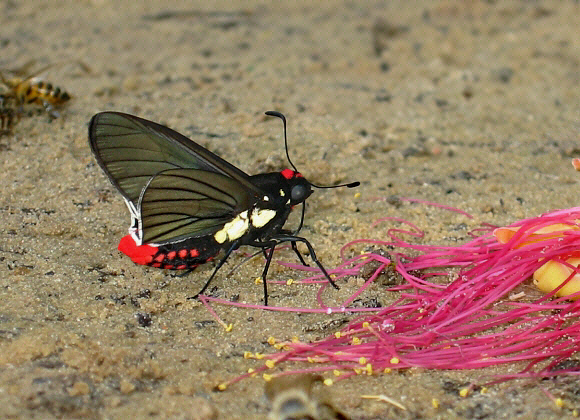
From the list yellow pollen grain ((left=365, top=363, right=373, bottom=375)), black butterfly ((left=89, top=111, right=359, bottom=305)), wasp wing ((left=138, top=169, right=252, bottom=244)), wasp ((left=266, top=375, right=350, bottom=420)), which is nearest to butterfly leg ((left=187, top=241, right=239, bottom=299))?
black butterfly ((left=89, top=111, right=359, bottom=305))

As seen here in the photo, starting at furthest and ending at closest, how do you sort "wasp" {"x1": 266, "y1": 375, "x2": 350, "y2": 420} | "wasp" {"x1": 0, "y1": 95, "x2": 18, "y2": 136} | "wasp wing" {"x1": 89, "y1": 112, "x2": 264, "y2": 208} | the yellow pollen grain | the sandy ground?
"wasp" {"x1": 0, "y1": 95, "x2": 18, "y2": 136} → "wasp wing" {"x1": 89, "y1": 112, "x2": 264, "y2": 208} → the yellow pollen grain → the sandy ground → "wasp" {"x1": 266, "y1": 375, "x2": 350, "y2": 420}

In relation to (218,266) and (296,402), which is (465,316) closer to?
(296,402)

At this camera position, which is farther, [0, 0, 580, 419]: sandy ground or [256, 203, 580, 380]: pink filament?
[256, 203, 580, 380]: pink filament

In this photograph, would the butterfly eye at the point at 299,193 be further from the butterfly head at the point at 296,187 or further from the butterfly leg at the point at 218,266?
the butterfly leg at the point at 218,266

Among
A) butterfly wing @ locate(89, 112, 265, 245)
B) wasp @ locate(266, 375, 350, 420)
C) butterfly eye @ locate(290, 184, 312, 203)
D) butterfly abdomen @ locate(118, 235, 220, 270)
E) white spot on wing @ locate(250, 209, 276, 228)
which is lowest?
wasp @ locate(266, 375, 350, 420)

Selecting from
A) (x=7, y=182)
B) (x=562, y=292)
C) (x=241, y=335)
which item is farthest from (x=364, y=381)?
(x=7, y=182)

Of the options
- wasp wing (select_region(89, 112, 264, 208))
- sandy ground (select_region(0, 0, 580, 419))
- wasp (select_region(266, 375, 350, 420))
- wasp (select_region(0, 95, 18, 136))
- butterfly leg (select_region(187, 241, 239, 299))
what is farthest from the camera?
wasp (select_region(0, 95, 18, 136))

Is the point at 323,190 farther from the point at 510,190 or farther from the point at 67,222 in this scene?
the point at 67,222

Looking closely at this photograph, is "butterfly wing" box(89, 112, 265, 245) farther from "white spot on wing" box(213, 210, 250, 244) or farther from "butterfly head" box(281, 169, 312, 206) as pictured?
"butterfly head" box(281, 169, 312, 206)
